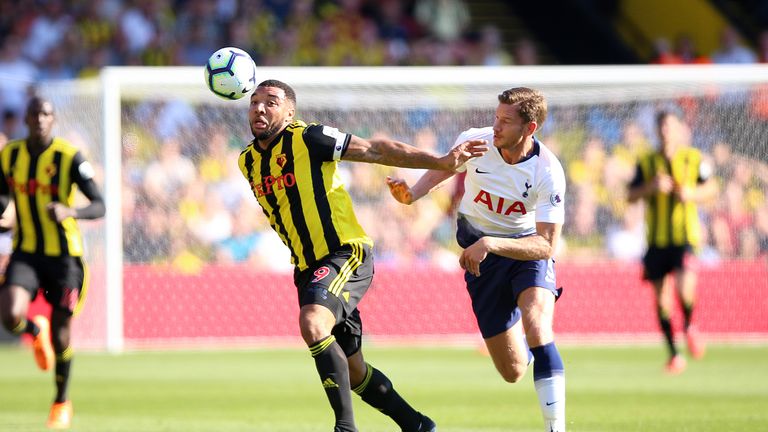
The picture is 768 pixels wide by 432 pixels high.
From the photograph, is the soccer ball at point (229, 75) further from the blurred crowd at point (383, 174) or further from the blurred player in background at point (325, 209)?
the blurred crowd at point (383, 174)

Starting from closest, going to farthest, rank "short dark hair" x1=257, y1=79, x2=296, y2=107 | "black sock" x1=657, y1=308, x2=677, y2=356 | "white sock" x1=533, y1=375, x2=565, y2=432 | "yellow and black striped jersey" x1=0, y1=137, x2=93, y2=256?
"white sock" x1=533, y1=375, x2=565, y2=432
"short dark hair" x1=257, y1=79, x2=296, y2=107
"yellow and black striped jersey" x1=0, y1=137, x2=93, y2=256
"black sock" x1=657, y1=308, x2=677, y2=356

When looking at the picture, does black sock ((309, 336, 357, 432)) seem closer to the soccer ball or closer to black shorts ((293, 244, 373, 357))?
black shorts ((293, 244, 373, 357))

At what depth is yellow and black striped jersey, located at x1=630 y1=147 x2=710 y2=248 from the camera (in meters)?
14.3

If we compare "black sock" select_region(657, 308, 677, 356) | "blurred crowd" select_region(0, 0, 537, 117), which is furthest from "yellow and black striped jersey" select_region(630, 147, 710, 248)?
"blurred crowd" select_region(0, 0, 537, 117)

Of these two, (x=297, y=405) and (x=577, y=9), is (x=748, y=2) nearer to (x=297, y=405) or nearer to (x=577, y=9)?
(x=577, y=9)

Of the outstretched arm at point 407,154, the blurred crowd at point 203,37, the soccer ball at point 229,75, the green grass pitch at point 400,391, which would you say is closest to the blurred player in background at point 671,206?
the green grass pitch at point 400,391

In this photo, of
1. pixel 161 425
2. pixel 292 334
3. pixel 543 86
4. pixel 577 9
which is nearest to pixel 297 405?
pixel 161 425

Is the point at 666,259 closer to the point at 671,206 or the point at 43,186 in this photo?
the point at 671,206

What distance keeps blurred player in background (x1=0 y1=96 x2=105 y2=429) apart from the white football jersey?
10.8ft

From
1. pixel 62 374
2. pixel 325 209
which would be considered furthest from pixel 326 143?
pixel 62 374

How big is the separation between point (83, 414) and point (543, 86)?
9.68 meters

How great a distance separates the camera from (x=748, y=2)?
25.8m

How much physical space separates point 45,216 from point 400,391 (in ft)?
12.4

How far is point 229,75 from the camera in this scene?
27.1 feet
